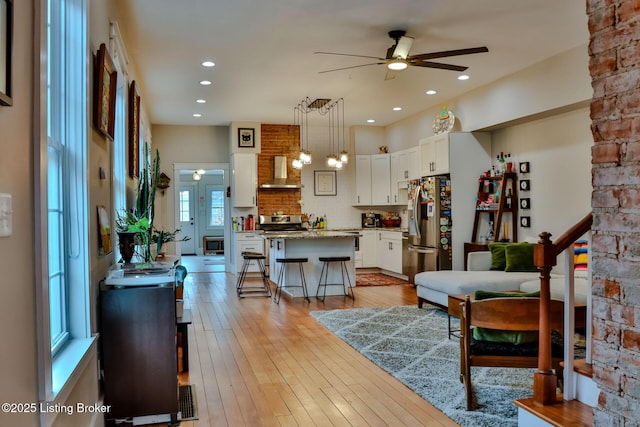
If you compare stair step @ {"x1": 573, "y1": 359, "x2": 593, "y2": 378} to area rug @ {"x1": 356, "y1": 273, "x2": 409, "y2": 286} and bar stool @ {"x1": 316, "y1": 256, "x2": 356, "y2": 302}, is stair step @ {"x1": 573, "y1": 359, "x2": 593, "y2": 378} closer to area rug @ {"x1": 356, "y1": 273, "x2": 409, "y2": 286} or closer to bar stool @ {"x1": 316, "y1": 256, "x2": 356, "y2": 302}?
bar stool @ {"x1": 316, "y1": 256, "x2": 356, "y2": 302}

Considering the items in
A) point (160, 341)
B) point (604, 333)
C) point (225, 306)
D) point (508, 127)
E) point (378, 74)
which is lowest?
point (225, 306)

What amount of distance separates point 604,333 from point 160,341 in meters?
2.19

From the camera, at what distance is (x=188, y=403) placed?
3.19 meters

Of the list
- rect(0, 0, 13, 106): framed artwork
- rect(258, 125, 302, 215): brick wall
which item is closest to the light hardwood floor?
rect(0, 0, 13, 106): framed artwork

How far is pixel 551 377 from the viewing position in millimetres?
2424

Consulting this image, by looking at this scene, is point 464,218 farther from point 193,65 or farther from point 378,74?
point 193,65

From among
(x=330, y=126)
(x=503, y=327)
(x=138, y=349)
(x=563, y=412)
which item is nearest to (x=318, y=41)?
(x=503, y=327)

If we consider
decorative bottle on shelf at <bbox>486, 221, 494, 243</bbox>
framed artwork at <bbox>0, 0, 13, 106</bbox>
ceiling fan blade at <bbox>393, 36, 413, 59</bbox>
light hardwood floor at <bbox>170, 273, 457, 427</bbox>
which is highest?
ceiling fan blade at <bbox>393, 36, 413, 59</bbox>

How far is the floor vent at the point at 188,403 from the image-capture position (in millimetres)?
2994

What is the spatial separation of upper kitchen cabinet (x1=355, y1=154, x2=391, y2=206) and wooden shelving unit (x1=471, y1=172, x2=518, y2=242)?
2691mm

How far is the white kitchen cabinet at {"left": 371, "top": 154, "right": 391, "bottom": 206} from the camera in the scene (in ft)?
32.3

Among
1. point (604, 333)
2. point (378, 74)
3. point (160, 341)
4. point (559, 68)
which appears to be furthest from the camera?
point (378, 74)

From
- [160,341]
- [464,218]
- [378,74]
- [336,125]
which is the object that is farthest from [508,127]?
[160,341]

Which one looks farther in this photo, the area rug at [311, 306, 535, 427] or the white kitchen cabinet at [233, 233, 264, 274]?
the white kitchen cabinet at [233, 233, 264, 274]
